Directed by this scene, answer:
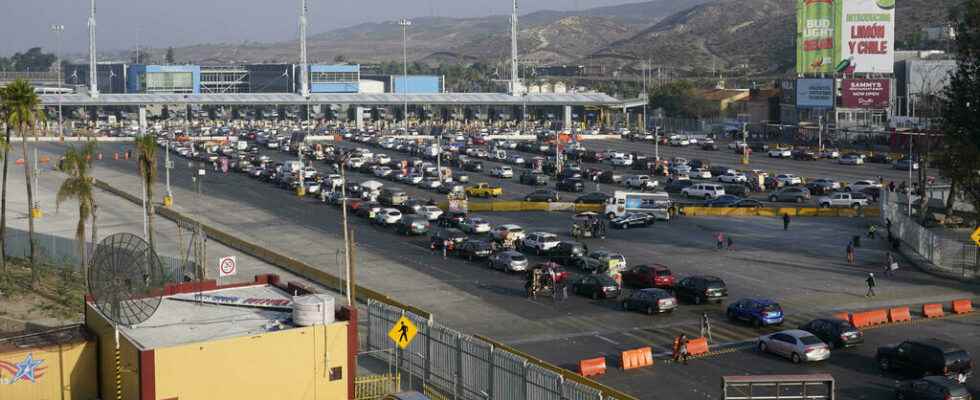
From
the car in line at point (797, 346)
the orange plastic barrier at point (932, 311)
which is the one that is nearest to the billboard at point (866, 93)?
the orange plastic barrier at point (932, 311)

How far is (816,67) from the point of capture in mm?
102875

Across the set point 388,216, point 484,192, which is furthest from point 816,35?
point 388,216

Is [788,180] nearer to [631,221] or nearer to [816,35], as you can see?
[631,221]

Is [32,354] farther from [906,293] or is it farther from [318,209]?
[318,209]

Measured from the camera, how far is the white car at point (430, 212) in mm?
58594

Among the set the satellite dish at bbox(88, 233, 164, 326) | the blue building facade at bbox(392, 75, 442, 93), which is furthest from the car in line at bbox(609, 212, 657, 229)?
the blue building facade at bbox(392, 75, 442, 93)

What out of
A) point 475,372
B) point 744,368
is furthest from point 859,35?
point 475,372

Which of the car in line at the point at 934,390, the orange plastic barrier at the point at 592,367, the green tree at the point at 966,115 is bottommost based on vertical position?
the orange plastic barrier at the point at 592,367

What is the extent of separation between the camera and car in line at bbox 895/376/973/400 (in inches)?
942

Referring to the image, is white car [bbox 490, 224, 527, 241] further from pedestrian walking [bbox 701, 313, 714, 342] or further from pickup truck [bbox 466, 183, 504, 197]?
pedestrian walking [bbox 701, 313, 714, 342]

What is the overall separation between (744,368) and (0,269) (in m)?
28.9

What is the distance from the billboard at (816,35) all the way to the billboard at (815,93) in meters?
2.38

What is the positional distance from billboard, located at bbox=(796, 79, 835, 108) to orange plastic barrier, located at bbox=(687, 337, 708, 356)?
7970 centimetres

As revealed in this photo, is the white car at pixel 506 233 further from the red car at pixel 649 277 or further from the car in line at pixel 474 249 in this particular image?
the red car at pixel 649 277
